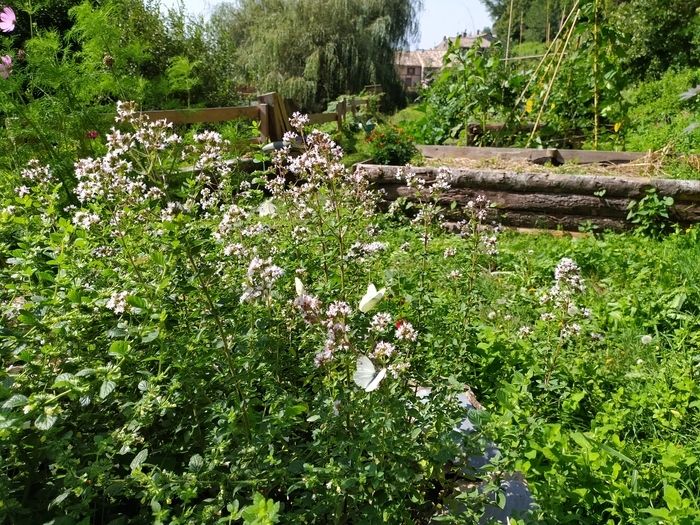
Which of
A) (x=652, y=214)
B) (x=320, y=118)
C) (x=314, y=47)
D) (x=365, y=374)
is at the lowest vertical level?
(x=652, y=214)

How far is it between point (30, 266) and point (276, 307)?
862 millimetres

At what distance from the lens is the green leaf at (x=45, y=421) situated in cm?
108

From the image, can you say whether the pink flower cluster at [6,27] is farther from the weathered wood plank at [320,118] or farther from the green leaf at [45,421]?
the weathered wood plank at [320,118]

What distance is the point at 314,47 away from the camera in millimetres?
15992

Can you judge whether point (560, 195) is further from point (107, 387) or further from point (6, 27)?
point (6, 27)

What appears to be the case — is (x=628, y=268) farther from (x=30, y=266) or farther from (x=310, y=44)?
(x=310, y=44)

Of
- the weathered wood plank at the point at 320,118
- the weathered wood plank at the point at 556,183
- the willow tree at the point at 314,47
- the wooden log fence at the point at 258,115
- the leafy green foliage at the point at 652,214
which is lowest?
the leafy green foliage at the point at 652,214

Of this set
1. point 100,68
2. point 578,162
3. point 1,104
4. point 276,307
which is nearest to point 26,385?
point 276,307

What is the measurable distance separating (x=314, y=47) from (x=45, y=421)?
54.5 feet

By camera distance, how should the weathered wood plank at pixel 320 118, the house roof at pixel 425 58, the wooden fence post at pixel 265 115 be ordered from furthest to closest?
the house roof at pixel 425 58 → the weathered wood plank at pixel 320 118 → the wooden fence post at pixel 265 115

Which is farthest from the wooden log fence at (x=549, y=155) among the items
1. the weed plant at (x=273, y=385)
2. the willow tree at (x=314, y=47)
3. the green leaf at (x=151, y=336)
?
the willow tree at (x=314, y=47)

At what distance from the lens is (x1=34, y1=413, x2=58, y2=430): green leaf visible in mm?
1081

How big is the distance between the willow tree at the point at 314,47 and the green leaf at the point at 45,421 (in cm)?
1590

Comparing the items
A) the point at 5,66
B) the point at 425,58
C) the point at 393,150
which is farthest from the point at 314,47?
the point at 425,58
